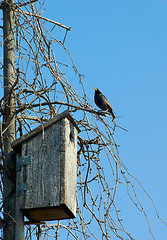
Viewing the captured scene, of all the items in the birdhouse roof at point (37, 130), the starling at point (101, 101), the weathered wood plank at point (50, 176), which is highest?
the starling at point (101, 101)

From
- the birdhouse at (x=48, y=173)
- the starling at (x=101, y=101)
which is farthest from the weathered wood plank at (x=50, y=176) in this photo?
the starling at (x=101, y=101)

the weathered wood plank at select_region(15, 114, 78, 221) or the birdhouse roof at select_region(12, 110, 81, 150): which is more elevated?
the birdhouse roof at select_region(12, 110, 81, 150)

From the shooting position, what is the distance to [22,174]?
4543 millimetres

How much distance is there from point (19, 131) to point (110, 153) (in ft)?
2.57

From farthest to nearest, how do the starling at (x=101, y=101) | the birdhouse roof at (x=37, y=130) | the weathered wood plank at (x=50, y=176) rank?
the starling at (x=101, y=101)
the birdhouse roof at (x=37, y=130)
the weathered wood plank at (x=50, y=176)

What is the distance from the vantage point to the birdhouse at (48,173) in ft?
14.6

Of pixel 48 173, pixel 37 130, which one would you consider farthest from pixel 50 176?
pixel 37 130

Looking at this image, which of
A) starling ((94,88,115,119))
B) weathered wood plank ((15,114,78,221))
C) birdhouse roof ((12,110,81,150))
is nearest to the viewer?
weathered wood plank ((15,114,78,221))

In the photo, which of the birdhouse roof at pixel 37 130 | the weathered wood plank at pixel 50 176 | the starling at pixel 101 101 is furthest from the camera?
the starling at pixel 101 101

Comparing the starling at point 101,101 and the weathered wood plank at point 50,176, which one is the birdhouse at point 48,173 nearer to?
the weathered wood plank at point 50,176

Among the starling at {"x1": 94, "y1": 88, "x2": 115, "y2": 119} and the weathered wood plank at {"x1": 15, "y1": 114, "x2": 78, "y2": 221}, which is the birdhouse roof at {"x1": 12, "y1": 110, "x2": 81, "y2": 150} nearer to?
the weathered wood plank at {"x1": 15, "y1": 114, "x2": 78, "y2": 221}

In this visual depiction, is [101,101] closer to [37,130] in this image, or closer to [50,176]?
[37,130]

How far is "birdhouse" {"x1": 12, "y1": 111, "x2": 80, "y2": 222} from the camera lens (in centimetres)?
446

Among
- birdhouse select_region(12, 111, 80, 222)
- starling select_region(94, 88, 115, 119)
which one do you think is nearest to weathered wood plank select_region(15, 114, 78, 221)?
birdhouse select_region(12, 111, 80, 222)
